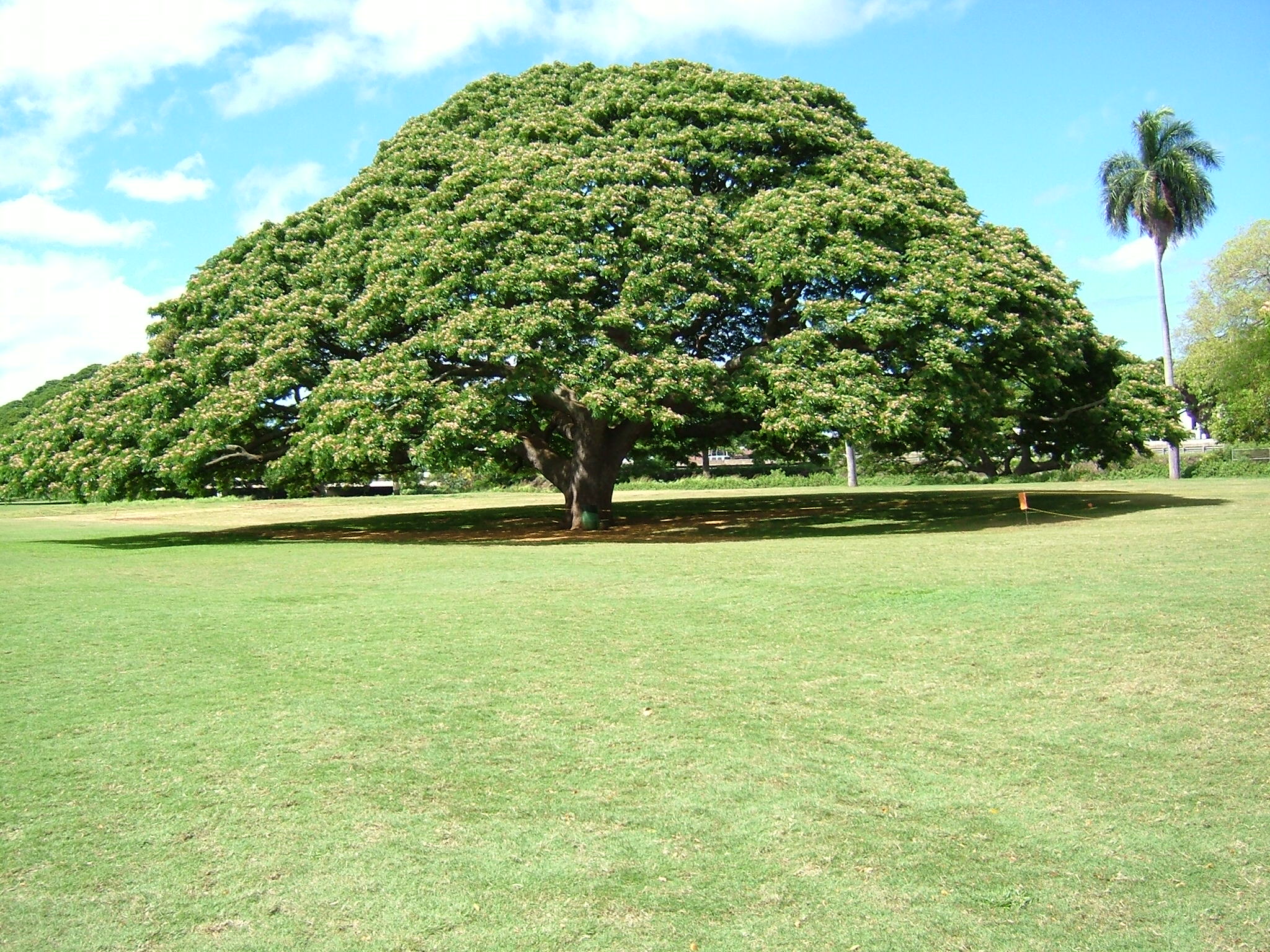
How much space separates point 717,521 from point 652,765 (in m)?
20.5

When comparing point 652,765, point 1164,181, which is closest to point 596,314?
point 652,765

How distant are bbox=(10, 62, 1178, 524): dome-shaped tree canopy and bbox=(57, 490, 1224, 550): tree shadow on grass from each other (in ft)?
5.96

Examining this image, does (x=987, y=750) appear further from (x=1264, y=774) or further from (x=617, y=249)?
(x=617, y=249)

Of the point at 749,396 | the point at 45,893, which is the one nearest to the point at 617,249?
the point at 749,396

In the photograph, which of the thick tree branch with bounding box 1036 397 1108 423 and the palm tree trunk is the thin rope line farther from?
the palm tree trunk

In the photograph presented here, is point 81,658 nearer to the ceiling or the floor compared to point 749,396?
nearer to the floor

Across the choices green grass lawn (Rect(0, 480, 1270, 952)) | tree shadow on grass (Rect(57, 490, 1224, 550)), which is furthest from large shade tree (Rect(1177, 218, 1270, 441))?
green grass lawn (Rect(0, 480, 1270, 952))

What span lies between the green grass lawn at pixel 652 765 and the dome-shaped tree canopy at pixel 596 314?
25.2 ft

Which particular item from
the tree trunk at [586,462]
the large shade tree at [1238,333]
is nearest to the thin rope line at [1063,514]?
the tree trunk at [586,462]

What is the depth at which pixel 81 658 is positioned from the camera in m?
8.38

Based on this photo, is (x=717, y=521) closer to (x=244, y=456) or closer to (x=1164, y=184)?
(x=244, y=456)

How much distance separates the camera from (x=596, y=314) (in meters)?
19.8

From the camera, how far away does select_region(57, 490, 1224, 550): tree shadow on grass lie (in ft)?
70.1

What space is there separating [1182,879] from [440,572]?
11.7 metres
